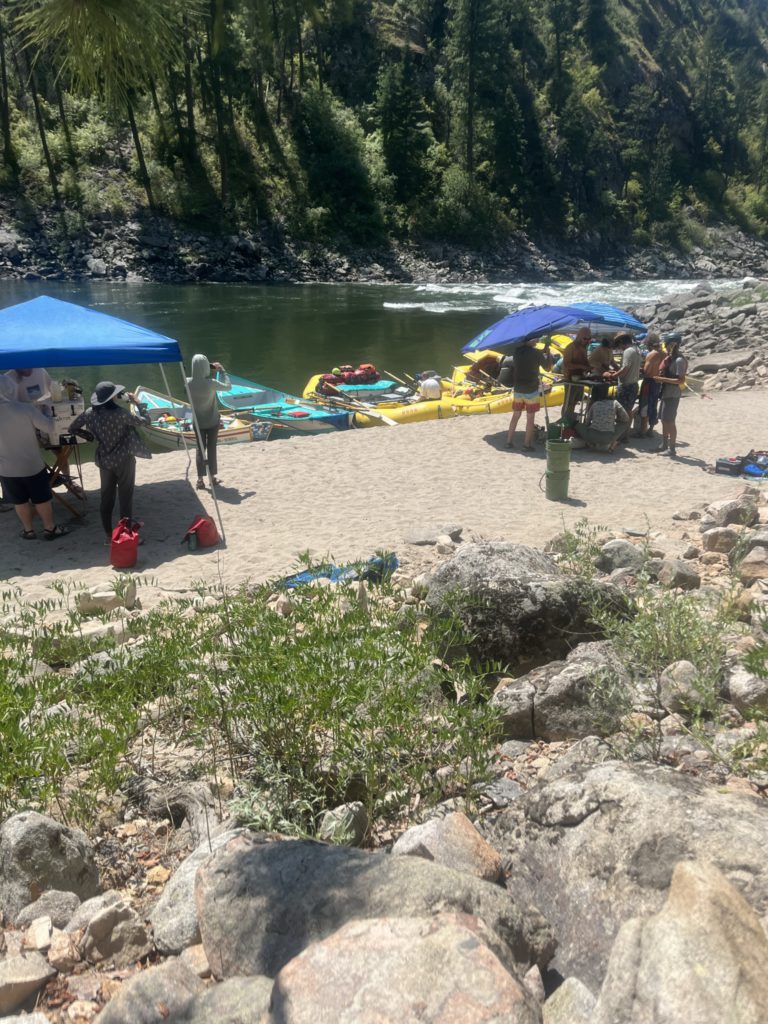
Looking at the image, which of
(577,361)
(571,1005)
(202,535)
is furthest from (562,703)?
(577,361)

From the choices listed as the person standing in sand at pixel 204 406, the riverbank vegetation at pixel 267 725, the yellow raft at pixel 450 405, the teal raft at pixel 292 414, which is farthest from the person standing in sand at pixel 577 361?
the riverbank vegetation at pixel 267 725

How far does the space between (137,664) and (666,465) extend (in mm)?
8117

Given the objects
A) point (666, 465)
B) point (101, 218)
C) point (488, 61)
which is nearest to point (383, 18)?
point (488, 61)

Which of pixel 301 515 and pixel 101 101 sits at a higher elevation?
pixel 101 101

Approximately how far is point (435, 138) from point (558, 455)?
51511 millimetres

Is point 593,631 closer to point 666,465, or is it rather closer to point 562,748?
point 562,748

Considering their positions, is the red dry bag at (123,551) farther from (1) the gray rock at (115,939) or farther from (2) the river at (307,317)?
(2) the river at (307,317)

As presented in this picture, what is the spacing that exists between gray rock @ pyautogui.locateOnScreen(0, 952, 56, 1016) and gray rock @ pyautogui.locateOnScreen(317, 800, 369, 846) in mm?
932

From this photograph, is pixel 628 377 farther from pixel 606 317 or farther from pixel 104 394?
pixel 104 394

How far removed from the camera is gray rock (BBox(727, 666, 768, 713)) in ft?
11.3

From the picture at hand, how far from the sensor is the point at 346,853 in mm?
2496

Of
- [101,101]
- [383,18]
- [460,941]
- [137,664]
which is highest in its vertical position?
[383,18]

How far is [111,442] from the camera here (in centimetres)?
747

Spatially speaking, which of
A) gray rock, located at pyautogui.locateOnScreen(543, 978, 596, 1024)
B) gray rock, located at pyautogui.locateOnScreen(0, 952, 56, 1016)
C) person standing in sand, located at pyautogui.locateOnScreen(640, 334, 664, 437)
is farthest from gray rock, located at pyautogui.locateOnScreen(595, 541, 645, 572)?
person standing in sand, located at pyautogui.locateOnScreen(640, 334, 664, 437)
